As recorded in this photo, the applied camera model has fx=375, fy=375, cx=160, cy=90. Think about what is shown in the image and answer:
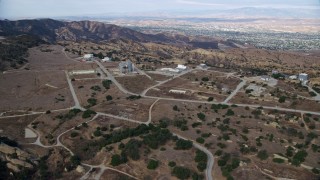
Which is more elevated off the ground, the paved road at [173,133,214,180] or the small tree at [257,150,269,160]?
the small tree at [257,150,269,160]

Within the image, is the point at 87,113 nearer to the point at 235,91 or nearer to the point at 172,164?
the point at 172,164

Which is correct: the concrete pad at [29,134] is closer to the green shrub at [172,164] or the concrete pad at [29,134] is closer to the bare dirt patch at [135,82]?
the green shrub at [172,164]

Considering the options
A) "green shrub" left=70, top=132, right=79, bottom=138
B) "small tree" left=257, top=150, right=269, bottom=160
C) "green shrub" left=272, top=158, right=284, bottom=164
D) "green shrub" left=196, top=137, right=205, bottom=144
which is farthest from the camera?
"green shrub" left=70, top=132, right=79, bottom=138

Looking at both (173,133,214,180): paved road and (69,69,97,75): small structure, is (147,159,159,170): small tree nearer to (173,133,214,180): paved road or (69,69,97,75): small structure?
(173,133,214,180): paved road

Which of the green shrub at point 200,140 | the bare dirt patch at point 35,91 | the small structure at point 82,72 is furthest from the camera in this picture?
the small structure at point 82,72

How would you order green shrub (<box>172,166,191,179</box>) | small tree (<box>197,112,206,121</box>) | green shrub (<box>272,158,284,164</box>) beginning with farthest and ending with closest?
1. small tree (<box>197,112,206,121</box>)
2. green shrub (<box>272,158,284,164</box>)
3. green shrub (<box>172,166,191,179</box>)

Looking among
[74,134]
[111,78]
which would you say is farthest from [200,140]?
[111,78]

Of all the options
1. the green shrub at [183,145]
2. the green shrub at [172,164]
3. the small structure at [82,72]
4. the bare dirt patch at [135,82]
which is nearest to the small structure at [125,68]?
the bare dirt patch at [135,82]

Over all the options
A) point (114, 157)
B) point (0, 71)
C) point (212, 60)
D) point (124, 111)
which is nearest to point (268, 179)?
point (114, 157)

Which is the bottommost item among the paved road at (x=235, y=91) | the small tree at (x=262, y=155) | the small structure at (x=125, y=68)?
the paved road at (x=235, y=91)

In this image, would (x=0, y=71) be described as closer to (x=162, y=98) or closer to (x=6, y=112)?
(x=6, y=112)

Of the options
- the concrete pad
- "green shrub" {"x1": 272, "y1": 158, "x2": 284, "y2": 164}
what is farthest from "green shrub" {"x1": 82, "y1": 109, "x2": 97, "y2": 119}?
"green shrub" {"x1": 272, "y1": 158, "x2": 284, "y2": 164}
